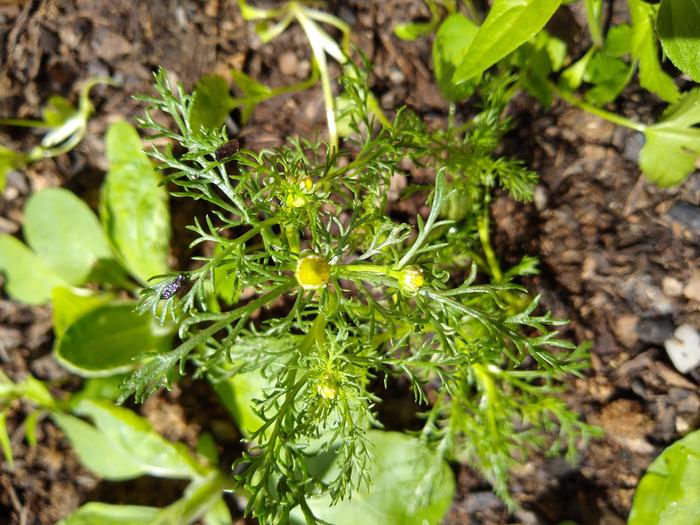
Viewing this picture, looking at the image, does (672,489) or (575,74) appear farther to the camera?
(575,74)

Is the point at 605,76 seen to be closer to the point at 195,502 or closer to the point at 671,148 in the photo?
the point at 671,148

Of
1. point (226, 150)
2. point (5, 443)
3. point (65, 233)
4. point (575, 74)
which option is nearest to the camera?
point (226, 150)

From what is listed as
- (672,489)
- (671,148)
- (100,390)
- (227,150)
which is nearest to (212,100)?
(227,150)

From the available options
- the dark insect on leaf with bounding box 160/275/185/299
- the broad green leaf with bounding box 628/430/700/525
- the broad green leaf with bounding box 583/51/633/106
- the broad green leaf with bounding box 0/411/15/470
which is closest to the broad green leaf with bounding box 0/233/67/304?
the broad green leaf with bounding box 0/411/15/470

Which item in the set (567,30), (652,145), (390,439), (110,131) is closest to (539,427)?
(390,439)

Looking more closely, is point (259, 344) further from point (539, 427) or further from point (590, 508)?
point (590, 508)

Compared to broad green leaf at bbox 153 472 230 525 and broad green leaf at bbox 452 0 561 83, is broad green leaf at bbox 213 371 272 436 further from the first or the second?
broad green leaf at bbox 452 0 561 83

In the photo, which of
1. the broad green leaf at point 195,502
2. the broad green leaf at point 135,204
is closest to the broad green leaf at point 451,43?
the broad green leaf at point 135,204
